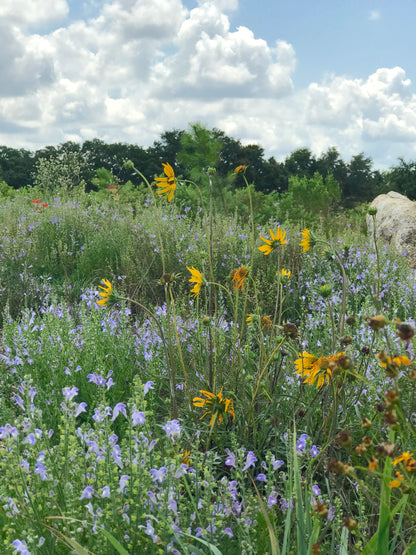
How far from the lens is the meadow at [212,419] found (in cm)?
155

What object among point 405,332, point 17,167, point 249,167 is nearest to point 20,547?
point 405,332

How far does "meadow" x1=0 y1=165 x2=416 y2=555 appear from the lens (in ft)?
5.08

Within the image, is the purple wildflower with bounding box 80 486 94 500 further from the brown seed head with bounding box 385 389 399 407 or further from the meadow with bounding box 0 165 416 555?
the brown seed head with bounding box 385 389 399 407

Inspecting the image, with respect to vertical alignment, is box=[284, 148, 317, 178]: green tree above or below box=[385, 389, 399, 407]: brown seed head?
above

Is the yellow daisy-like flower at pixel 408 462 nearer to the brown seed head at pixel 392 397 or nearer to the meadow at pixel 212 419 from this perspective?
the meadow at pixel 212 419

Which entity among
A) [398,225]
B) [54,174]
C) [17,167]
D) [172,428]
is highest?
[17,167]

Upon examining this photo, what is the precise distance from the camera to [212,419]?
2137 millimetres

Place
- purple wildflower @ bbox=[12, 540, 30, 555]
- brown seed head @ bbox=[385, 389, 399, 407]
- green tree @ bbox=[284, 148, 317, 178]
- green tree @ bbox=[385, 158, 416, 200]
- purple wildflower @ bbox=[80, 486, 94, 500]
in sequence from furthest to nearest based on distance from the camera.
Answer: green tree @ bbox=[284, 148, 317, 178], green tree @ bbox=[385, 158, 416, 200], purple wildflower @ bbox=[80, 486, 94, 500], purple wildflower @ bbox=[12, 540, 30, 555], brown seed head @ bbox=[385, 389, 399, 407]

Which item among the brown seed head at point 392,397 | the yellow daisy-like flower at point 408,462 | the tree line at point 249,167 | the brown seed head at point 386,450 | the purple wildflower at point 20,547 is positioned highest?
the tree line at point 249,167

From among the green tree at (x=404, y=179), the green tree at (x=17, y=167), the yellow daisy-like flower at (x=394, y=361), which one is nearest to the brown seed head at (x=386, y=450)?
the yellow daisy-like flower at (x=394, y=361)

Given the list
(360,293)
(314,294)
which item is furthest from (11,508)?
(360,293)

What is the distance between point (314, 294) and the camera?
14.6 ft

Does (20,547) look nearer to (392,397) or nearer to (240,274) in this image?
(392,397)

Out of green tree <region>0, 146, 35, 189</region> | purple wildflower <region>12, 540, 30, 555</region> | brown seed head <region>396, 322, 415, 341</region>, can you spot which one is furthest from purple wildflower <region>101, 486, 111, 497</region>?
green tree <region>0, 146, 35, 189</region>
